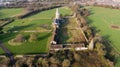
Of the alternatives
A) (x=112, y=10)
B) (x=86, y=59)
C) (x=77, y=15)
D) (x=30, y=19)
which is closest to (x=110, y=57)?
(x=86, y=59)

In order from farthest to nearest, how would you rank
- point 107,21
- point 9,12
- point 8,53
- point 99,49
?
point 9,12 → point 107,21 → point 8,53 → point 99,49

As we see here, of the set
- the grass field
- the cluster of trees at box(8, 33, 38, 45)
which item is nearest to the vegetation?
the grass field

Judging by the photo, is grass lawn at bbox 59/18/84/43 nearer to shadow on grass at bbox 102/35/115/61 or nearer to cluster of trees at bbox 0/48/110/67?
shadow on grass at bbox 102/35/115/61

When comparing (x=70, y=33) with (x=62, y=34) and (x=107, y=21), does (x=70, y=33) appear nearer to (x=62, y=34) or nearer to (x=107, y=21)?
(x=62, y=34)

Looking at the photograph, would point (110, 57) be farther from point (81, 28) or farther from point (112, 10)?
point (112, 10)

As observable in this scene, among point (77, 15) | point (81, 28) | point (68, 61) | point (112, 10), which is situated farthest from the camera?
point (112, 10)

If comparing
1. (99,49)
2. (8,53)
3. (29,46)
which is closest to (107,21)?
(99,49)
